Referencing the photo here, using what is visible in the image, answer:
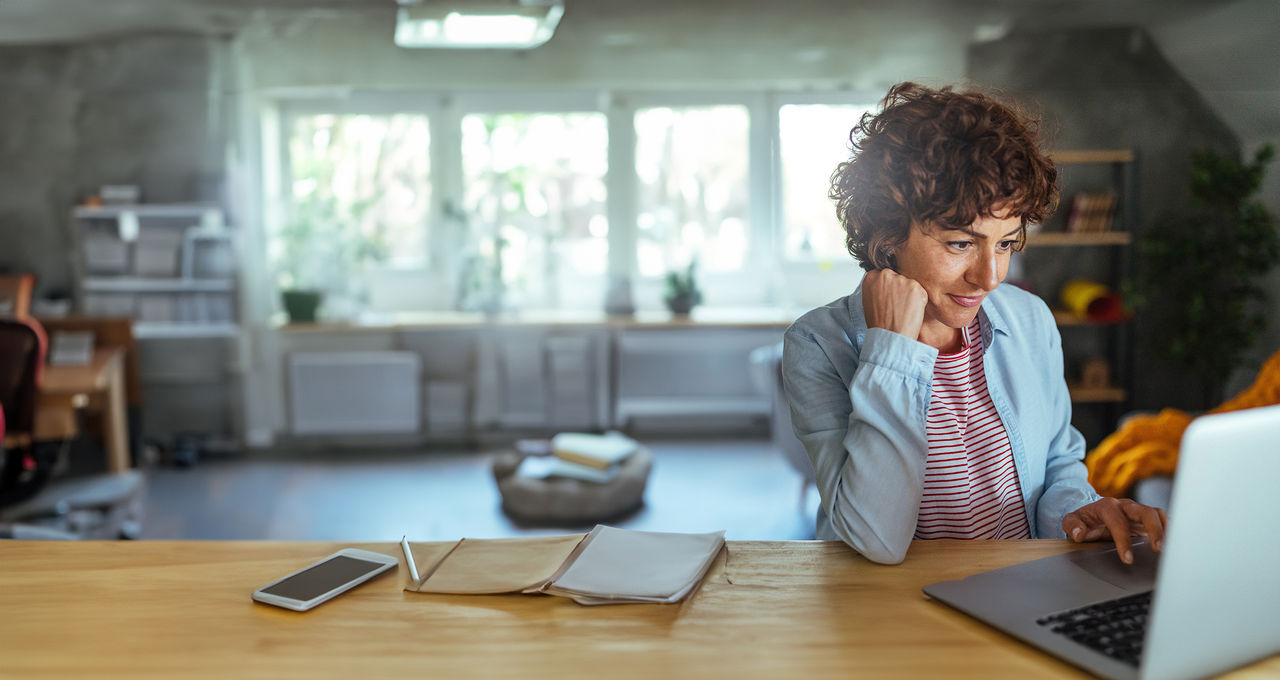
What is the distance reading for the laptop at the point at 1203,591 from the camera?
81cm

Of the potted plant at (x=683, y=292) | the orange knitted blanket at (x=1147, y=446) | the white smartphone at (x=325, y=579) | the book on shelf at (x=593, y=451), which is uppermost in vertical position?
the potted plant at (x=683, y=292)

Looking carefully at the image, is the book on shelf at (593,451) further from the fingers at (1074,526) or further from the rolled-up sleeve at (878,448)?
the fingers at (1074,526)

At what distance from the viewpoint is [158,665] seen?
981 mm

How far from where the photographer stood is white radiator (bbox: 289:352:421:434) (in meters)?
5.72

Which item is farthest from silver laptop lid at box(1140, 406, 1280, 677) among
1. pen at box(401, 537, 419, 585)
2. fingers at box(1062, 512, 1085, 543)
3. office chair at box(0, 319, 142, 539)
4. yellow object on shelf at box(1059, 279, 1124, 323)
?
yellow object on shelf at box(1059, 279, 1124, 323)

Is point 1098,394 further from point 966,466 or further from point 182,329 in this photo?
point 182,329

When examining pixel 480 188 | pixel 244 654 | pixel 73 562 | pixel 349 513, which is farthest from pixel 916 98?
pixel 480 188

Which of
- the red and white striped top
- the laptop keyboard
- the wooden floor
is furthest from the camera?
the wooden floor

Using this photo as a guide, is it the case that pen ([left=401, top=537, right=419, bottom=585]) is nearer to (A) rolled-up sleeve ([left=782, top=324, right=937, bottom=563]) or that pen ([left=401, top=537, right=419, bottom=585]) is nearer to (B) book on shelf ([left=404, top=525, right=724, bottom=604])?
(B) book on shelf ([left=404, top=525, right=724, bottom=604])

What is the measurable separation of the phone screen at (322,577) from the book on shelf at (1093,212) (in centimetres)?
502

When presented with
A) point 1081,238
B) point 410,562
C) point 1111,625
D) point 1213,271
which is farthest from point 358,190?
point 1111,625

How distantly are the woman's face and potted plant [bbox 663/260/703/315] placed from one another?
4.44 meters

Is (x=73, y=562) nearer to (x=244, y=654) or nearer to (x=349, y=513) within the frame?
(x=244, y=654)

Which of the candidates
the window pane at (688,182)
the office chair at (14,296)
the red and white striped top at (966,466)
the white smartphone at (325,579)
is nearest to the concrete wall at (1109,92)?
the window pane at (688,182)
